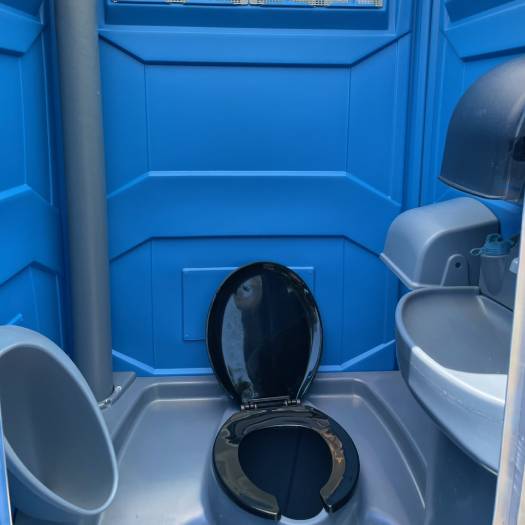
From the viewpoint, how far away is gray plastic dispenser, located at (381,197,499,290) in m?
1.48

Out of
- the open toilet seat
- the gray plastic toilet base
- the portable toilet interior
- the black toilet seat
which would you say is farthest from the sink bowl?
the open toilet seat

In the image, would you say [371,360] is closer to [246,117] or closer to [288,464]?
[288,464]

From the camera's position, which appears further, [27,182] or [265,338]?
[265,338]

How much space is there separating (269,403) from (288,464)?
0.23 m

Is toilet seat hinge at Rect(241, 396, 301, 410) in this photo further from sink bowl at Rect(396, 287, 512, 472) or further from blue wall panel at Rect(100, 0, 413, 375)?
sink bowl at Rect(396, 287, 512, 472)

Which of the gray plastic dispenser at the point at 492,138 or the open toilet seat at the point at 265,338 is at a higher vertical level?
the gray plastic dispenser at the point at 492,138

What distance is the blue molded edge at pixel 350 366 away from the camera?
204 cm

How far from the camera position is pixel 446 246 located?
4.86 feet

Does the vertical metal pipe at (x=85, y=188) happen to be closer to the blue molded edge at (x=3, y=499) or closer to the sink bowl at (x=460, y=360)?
the sink bowl at (x=460, y=360)

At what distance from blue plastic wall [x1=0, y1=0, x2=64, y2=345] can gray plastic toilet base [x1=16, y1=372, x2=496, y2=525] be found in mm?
411

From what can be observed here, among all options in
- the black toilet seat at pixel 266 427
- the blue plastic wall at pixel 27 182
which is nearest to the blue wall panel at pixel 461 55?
the black toilet seat at pixel 266 427

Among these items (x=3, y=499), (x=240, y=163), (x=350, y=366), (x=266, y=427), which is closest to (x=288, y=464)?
(x=266, y=427)

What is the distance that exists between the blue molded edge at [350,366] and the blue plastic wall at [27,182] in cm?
28

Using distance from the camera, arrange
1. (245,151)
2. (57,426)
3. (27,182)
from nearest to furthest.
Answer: (57,426)
(27,182)
(245,151)
